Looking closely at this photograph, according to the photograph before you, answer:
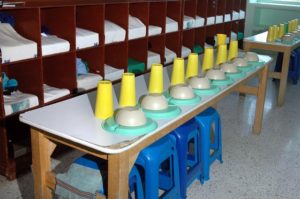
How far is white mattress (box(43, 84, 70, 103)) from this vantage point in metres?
2.41

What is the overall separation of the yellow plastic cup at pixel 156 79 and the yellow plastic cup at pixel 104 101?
0.33 metres

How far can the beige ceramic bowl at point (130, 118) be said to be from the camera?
1440 millimetres

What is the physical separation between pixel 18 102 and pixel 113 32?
100cm

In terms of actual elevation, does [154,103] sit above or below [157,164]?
above

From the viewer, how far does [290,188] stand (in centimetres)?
230

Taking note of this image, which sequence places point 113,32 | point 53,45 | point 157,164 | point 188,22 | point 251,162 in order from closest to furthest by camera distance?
point 157,164
point 53,45
point 251,162
point 113,32
point 188,22

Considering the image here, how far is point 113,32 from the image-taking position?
9.43 feet

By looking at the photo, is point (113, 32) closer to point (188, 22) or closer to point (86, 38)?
point (86, 38)

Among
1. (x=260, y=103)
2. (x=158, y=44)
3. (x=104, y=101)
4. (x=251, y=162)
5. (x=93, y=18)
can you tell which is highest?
(x=93, y=18)

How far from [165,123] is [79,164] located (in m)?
0.47

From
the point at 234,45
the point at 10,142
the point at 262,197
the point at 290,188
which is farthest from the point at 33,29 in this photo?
the point at 290,188

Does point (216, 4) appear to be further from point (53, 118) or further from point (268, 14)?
point (53, 118)

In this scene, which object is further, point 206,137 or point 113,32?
point 113,32

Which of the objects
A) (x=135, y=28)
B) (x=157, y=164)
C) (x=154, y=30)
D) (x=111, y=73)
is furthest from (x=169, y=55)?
(x=157, y=164)
